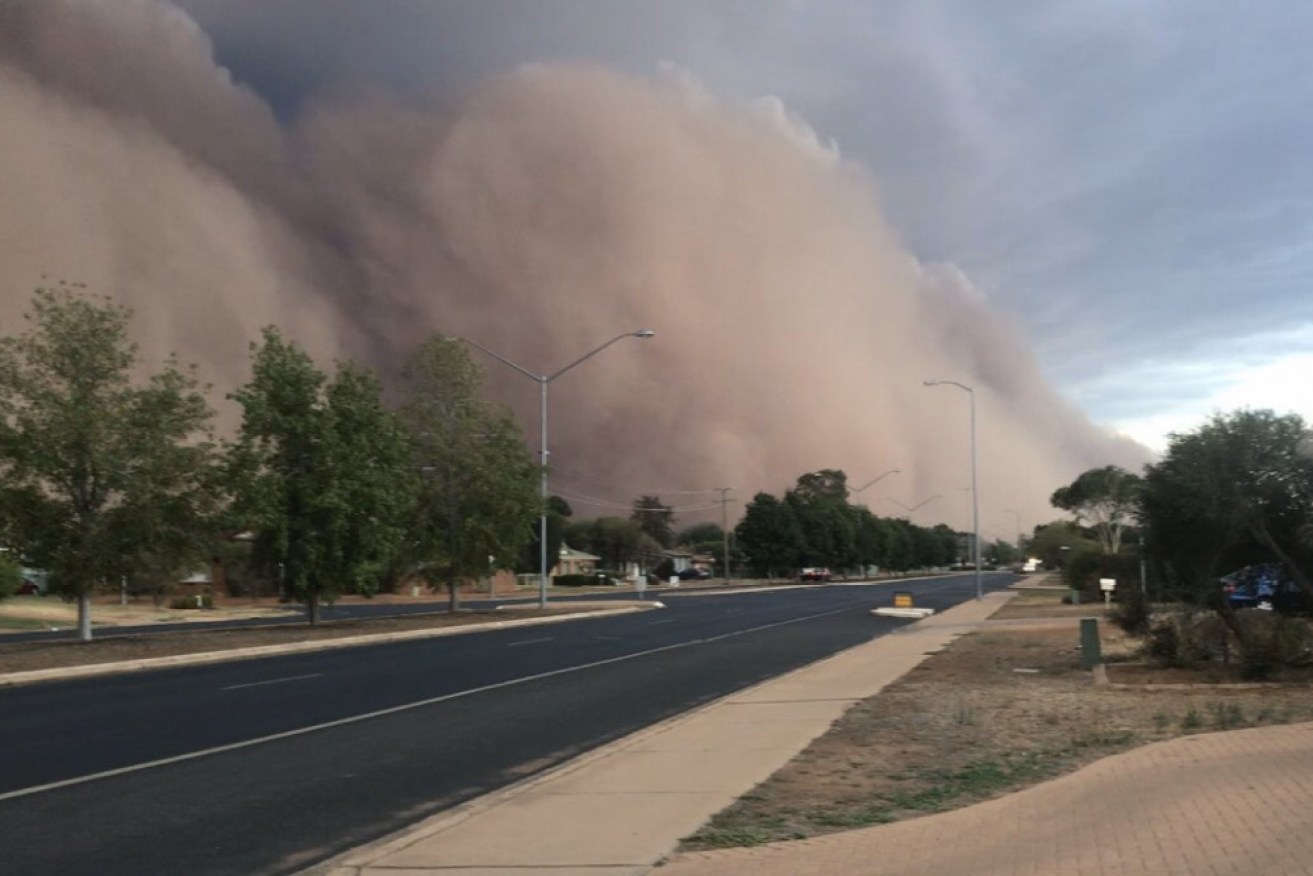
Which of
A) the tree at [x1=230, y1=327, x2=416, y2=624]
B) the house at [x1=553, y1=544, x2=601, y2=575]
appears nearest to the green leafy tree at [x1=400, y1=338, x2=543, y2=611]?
the tree at [x1=230, y1=327, x2=416, y2=624]

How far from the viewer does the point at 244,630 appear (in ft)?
108

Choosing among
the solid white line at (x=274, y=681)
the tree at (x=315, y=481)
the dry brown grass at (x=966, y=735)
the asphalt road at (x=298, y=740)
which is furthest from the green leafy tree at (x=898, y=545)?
the dry brown grass at (x=966, y=735)

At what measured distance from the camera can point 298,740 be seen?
43.0 feet

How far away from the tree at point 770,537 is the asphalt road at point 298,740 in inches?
3532

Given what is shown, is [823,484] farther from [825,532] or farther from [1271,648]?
[1271,648]

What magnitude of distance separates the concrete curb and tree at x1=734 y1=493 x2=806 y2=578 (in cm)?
7690

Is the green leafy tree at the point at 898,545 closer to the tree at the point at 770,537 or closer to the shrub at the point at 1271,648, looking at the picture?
the tree at the point at 770,537

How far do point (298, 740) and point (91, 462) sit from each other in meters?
15.1

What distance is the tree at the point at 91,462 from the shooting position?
25.4m

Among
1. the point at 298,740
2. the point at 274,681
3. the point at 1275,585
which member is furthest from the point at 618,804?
the point at 1275,585

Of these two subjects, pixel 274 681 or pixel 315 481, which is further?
pixel 315 481

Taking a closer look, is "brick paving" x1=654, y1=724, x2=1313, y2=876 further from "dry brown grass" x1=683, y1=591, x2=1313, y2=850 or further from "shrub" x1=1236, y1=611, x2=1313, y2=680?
"shrub" x1=1236, y1=611, x2=1313, y2=680

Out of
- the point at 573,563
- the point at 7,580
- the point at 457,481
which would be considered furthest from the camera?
the point at 573,563

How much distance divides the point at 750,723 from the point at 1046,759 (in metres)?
3.96
